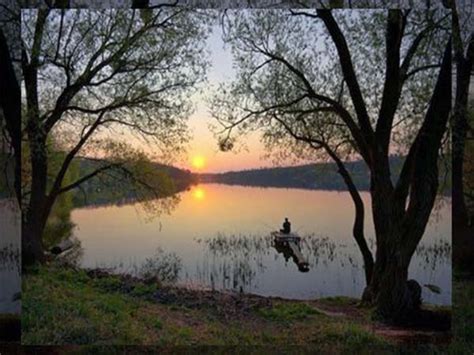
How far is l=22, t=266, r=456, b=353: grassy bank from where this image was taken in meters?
4.42

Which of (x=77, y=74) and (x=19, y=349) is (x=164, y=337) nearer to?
(x=19, y=349)

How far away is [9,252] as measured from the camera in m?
4.54

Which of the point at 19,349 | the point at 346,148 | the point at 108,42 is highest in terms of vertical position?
the point at 108,42

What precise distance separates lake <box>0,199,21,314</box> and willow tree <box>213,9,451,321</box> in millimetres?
1555

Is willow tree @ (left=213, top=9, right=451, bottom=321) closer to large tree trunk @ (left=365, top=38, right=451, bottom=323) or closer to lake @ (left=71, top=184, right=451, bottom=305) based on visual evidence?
large tree trunk @ (left=365, top=38, right=451, bottom=323)

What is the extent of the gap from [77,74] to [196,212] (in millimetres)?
1255

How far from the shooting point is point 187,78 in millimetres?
4500

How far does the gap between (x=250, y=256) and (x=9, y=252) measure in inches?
66.1

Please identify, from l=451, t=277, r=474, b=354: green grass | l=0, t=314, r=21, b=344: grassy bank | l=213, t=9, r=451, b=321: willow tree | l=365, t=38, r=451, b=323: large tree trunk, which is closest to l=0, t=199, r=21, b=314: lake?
l=0, t=314, r=21, b=344: grassy bank

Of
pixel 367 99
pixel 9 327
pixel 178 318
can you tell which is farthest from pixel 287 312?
pixel 9 327

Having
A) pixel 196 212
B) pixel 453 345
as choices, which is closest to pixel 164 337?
pixel 196 212

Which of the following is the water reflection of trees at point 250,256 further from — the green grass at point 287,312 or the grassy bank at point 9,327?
the grassy bank at point 9,327

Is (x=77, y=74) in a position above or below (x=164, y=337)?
above

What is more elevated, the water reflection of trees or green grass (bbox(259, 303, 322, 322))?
the water reflection of trees
